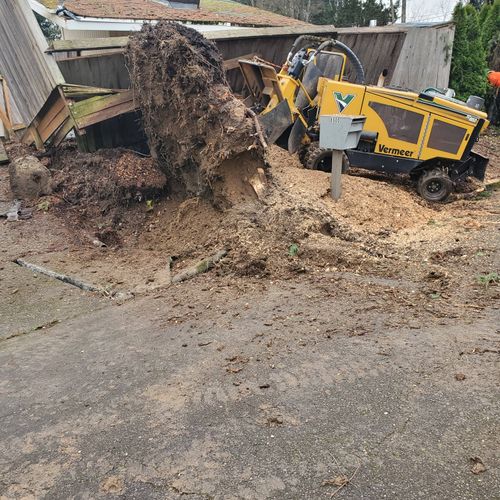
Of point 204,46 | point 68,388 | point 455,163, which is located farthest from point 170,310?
point 455,163

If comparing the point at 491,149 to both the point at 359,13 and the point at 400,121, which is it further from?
the point at 359,13

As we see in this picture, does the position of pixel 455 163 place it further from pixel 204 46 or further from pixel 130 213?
pixel 130 213

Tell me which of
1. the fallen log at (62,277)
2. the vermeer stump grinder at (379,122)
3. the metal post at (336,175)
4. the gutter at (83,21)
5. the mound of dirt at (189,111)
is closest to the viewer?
the fallen log at (62,277)

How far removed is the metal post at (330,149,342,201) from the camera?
7730mm

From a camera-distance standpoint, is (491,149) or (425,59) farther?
(425,59)

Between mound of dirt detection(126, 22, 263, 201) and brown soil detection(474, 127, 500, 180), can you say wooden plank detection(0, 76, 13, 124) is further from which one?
brown soil detection(474, 127, 500, 180)

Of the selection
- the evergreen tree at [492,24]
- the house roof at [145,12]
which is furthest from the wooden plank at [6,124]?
the evergreen tree at [492,24]

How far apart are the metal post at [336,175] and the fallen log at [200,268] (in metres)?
2.34

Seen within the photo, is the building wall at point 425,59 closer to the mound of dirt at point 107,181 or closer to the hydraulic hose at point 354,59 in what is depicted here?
the hydraulic hose at point 354,59

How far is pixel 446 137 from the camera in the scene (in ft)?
30.4

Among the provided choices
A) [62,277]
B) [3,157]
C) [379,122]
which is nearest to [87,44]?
[3,157]

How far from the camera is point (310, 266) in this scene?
5.89 meters

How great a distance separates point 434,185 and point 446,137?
891 mm

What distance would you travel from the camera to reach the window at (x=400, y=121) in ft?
30.2
